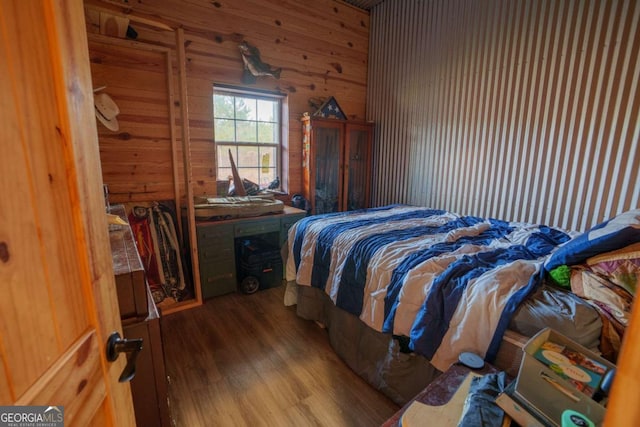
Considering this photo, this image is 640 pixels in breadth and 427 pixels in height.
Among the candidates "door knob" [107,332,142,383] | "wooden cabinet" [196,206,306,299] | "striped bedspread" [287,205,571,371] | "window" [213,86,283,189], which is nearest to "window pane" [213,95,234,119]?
"window" [213,86,283,189]

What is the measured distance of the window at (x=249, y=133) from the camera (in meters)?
3.19

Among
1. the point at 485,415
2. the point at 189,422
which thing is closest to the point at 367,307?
the point at 485,415

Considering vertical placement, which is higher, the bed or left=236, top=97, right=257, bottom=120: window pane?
left=236, top=97, right=257, bottom=120: window pane

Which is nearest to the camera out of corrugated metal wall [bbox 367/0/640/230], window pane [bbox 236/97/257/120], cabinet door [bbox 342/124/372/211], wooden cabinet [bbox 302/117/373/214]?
corrugated metal wall [bbox 367/0/640/230]

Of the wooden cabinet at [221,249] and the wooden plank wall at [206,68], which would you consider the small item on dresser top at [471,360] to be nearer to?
the wooden cabinet at [221,249]

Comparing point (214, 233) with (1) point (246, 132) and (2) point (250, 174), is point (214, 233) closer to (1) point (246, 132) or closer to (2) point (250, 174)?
(2) point (250, 174)

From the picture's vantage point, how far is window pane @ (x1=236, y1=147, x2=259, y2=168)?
3.38m

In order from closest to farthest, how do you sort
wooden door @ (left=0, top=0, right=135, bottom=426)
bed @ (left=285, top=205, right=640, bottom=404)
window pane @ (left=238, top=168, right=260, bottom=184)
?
1. wooden door @ (left=0, top=0, right=135, bottom=426)
2. bed @ (left=285, top=205, right=640, bottom=404)
3. window pane @ (left=238, top=168, right=260, bottom=184)

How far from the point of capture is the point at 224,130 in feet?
10.5

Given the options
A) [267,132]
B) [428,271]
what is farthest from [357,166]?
[428,271]

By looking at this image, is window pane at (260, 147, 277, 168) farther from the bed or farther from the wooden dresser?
the wooden dresser

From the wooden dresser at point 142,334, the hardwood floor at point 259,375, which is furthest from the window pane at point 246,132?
the wooden dresser at point 142,334

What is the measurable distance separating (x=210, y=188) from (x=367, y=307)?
2198 mm

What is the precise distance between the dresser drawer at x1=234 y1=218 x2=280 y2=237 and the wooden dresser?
5.23 ft
